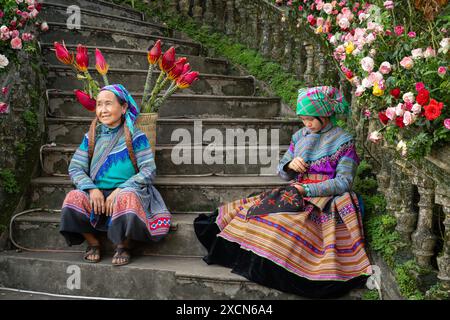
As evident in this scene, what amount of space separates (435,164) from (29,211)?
2974 mm

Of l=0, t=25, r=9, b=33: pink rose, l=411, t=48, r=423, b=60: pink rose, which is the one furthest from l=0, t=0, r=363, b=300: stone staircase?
l=411, t=48, r=423, b=60: pink rose

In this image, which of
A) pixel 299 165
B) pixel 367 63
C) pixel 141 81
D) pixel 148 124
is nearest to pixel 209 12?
pixel 141 81

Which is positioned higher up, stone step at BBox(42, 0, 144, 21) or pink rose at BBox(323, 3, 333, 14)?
stone step at BBox(42, 0, 144, 21)

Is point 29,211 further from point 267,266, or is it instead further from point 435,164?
point 435,164

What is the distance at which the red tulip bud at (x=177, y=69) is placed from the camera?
3.76 m

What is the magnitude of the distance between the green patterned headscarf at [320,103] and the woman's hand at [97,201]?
1.48m

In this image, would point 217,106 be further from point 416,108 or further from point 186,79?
point 416,108

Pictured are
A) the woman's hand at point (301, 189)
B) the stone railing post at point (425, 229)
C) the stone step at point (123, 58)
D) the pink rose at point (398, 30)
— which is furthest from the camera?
the stone step at point (123, 58)

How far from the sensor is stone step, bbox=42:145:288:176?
409 centimetres

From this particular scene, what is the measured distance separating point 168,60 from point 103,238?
56.3 inches

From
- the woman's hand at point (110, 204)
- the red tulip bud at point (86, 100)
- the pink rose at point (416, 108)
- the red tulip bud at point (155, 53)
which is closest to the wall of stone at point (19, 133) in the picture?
the red tulip bud at point (86, 100)

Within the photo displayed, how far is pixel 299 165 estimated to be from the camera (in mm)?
3355

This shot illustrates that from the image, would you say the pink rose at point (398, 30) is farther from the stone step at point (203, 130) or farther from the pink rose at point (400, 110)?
the stone step at point (203, 130)

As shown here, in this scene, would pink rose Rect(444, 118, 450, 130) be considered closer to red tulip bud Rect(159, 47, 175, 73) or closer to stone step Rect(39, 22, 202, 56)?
red tulip bud Rect(159, 47, 175, 73)
